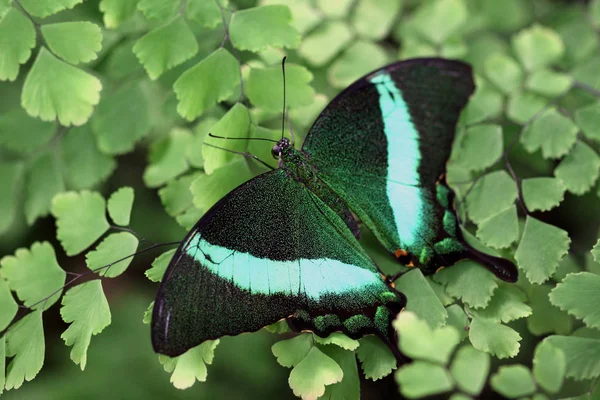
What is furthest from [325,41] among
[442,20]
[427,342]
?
[427,342]

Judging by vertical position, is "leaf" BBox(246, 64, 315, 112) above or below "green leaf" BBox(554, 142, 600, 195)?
above

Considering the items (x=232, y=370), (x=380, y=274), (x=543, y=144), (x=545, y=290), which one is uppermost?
(x=543, y=144)

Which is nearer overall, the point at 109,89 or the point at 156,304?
the point at 156,304

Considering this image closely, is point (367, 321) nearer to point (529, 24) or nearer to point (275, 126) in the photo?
point (275, 126)

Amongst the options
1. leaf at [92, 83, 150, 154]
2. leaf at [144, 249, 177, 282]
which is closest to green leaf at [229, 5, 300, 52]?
leaf at [92, 83, 150, 154]

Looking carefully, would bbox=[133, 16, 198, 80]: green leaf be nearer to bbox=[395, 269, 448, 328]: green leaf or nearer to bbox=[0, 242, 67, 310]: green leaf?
bbox=[0, 242, 67, 310]: green leaf

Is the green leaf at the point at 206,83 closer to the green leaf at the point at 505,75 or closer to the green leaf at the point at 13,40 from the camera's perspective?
the green leaf at the point at 13,40

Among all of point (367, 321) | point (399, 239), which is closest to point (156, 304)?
point (367, 321)
